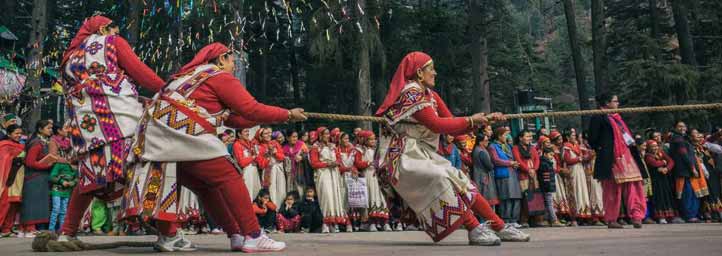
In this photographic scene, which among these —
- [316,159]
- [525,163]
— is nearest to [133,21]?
[316,159]

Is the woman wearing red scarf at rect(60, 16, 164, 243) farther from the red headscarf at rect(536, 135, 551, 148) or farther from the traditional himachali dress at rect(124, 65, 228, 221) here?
the red headscarf at rect(536, 135, 551, 148)

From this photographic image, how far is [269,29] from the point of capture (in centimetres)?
2659

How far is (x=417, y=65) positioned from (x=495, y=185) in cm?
602

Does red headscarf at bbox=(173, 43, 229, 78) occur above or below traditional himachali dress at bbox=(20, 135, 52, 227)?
above

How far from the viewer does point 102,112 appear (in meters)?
6.02

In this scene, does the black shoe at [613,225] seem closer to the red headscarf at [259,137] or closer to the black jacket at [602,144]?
the black jacket at [602,144]

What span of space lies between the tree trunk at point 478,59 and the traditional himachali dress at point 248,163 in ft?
33.6

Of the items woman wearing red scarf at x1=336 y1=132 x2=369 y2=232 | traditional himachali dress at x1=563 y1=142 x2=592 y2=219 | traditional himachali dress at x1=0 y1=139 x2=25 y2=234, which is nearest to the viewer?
traditional himachali dress at x1=0 y1=139 x2=25 y2=234

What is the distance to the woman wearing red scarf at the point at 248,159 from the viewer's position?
11508mm

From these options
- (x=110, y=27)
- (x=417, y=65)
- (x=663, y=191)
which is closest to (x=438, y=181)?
(x=417, y=65)

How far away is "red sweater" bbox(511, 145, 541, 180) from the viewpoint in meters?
12.6

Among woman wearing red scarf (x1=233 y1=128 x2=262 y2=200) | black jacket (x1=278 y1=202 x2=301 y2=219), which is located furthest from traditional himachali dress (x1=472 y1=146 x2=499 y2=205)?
woman wearing red scarf (x1=233 y1=128 x2=262 y2=200)

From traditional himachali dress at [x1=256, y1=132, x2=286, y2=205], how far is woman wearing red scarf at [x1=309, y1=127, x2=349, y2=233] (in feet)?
1.73

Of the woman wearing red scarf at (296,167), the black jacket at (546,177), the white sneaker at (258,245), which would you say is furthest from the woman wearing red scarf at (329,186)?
the white sneaker at (258,245)
